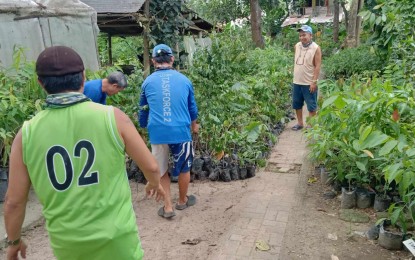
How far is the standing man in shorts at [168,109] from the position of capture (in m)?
3.82

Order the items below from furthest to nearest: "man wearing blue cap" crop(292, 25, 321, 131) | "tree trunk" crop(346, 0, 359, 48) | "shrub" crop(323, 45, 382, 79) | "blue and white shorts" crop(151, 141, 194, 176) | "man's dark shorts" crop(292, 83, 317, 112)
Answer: "tree trunk" crop(346, 0, 359, 48), "shrub" crop(323, 45, 382, 79), "man's dark shorts" crop(292, 83, 317, 112), "man wearing blue cap" crop(292, 25, 321, 131), "blue and white shorts" crop(151, 141, 194, 176)

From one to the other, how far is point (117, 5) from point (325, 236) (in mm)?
6319

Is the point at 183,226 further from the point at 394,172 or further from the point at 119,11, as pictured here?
the point at 119,11

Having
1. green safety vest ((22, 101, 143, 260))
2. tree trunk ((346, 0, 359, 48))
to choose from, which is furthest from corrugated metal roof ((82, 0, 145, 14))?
tree trunk ((346, 0, 359, 48))

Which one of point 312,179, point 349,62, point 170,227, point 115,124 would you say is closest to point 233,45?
point 312,179

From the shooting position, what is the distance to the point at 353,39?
14383mm

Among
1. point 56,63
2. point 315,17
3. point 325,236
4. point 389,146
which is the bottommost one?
point 325,236

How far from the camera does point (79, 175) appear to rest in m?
1.76

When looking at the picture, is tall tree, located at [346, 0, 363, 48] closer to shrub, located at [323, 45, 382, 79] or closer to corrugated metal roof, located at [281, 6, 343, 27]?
shrub, located at [323, 45, 382, 79]

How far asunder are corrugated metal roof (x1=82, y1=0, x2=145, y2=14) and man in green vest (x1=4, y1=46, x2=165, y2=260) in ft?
18.7

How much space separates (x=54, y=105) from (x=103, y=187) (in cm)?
43

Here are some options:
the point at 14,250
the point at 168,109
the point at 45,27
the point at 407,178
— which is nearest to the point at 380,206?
the point at 407,178

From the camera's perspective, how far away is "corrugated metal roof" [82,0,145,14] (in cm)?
731

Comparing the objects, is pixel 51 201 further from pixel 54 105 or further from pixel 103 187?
pixel 54 105
